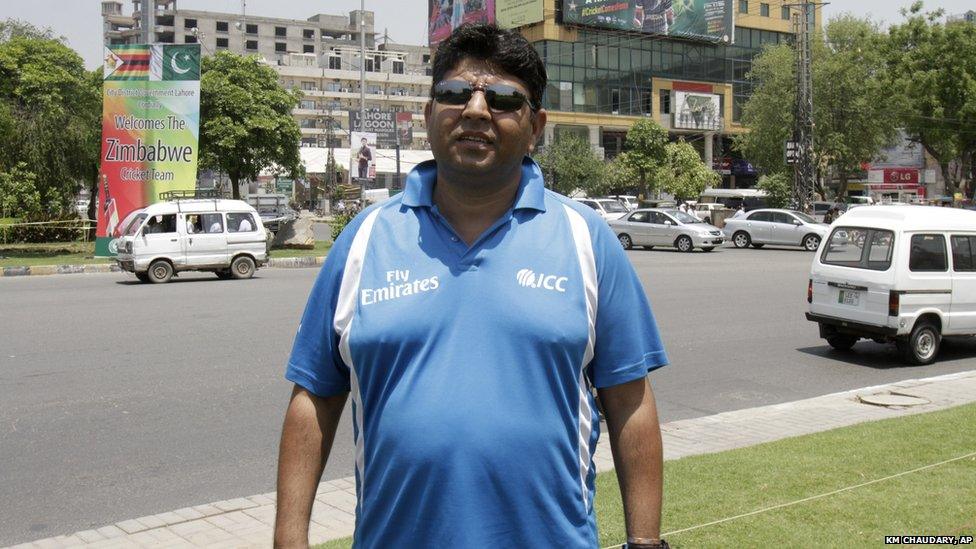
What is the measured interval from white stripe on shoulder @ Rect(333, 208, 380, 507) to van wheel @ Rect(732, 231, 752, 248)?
34695 millimetres

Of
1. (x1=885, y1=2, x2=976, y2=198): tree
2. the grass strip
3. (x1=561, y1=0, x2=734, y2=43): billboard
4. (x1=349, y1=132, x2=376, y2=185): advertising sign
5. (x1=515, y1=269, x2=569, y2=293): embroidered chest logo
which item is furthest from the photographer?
(x1=561, y1=0, x2=734, y2=43): billboard

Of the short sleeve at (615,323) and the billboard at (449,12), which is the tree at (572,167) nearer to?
the billboard at (449,12)

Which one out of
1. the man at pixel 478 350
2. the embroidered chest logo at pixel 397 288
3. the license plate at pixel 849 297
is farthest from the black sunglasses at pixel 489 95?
the license plate at pixel 849 297

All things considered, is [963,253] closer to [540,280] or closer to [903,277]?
[903,277]

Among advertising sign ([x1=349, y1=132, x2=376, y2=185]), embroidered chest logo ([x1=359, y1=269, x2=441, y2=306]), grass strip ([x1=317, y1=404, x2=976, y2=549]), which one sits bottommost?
grass strip ([x1=317, y1=404, x2=976, y2=549])

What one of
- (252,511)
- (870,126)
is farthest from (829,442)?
(870,126)

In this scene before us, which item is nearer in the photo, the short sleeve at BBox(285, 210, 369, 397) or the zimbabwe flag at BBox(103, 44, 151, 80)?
the short sleeve at BBox(285, 210, 369, 397)

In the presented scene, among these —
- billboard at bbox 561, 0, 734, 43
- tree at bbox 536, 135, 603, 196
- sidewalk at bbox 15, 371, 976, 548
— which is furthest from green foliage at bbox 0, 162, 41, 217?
billboard at bbox 561, 0, 734, 43

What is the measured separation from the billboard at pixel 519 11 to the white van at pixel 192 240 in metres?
48.2

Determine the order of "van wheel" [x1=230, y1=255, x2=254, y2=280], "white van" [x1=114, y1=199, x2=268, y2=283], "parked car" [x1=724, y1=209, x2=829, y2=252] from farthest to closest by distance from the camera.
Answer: "parked car" [x1=724, y1=209, x2=829, y2=252] → "van wheel" [x1=230, y1=255, x2=254, y2=280] → "white van" [x1=114, y1=199, x2=268, y2=283]

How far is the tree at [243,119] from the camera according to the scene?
34.9 meters

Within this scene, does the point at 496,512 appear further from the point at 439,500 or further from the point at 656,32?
the point at 656,32

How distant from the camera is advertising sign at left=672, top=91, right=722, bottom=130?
77625mm

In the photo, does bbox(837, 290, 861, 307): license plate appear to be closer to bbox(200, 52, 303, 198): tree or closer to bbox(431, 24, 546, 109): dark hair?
bbox(431, 24, 546, 109): dark hair
